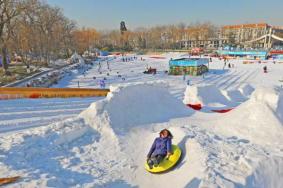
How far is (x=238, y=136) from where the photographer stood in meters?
8.48

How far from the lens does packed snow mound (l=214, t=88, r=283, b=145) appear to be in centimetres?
820

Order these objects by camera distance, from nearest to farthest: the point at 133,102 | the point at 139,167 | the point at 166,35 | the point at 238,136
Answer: the point at 139,167 → the point at 238,136 → the point at 133,102 → the point at 166,35

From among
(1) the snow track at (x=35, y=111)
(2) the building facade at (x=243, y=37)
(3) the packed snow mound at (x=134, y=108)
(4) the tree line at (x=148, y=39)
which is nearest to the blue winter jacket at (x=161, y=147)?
(3) the packed snow mound at (x=134, y=108)

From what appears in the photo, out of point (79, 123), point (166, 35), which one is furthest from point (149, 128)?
point (166, 35)

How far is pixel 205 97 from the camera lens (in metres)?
17.5

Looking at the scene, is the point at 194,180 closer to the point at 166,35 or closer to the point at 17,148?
the point at 17,148

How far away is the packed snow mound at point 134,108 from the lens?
9.92 m

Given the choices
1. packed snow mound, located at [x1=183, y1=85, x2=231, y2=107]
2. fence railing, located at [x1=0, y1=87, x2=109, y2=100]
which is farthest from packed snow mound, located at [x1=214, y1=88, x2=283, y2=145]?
fence railing, located at [x1=0, y1=87, x2=109, y2=100]

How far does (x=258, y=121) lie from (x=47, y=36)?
47.9 metres

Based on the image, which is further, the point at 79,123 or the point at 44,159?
the point at 79,123

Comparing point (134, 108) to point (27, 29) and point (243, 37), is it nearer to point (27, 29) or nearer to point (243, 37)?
point (27, 29)

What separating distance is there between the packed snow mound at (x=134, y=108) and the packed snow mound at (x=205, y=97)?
3960mm

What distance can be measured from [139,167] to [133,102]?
4.64m

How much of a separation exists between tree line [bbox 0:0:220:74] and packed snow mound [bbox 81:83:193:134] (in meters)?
25.6
